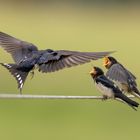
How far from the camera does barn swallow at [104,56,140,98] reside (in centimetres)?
537

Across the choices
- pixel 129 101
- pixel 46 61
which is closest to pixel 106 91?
pixel 129 101

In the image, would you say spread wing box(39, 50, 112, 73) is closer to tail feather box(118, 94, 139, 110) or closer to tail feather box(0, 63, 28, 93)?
tail feather box(0, 63, 28, 93)

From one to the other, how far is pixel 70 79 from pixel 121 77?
18.3ft

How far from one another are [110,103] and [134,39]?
4.69 meters

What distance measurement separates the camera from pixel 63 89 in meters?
10.3

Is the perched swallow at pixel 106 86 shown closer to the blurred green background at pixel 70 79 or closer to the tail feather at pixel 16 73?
the tail feather at pixel 16 73

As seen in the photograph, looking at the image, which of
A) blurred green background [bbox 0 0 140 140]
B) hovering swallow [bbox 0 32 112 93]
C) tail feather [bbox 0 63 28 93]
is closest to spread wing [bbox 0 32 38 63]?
hovering swallow [bbox 0 32 112 93]

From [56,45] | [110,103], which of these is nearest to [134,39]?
[56,45]

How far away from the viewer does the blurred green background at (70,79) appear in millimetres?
8484

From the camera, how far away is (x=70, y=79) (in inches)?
432

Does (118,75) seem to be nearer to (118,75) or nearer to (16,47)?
(118,75)

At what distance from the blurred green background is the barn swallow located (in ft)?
7.86

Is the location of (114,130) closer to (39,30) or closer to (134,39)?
(134,39)

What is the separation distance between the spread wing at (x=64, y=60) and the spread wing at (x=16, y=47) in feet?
1.22
